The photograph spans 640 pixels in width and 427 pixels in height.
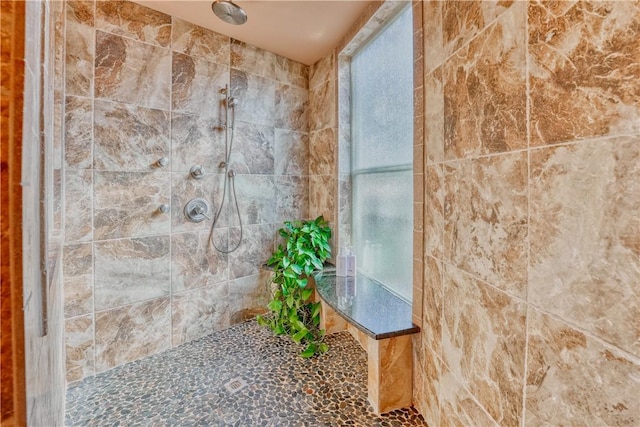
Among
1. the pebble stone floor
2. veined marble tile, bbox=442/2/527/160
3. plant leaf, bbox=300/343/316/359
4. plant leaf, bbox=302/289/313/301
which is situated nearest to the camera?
veined marble tile, bbox=442/2/527/160

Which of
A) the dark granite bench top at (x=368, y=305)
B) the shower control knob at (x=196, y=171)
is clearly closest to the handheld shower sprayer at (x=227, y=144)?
the shower control knob at (x=196, y=171)

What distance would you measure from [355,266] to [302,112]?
158 cm

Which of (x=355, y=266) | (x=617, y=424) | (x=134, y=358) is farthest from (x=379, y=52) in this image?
(x=134, y=358)

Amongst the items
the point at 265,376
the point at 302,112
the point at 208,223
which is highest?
the point at 302,112

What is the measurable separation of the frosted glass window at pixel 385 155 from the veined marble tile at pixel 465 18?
0.45m

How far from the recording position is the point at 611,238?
2.08 feet

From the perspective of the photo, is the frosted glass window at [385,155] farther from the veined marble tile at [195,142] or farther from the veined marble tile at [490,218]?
the veined marble tile at [195,142]

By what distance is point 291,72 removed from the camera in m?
2.62

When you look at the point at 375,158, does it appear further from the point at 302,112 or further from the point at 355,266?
the point at 302,112

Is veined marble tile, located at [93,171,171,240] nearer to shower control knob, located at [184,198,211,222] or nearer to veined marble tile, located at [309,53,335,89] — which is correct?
shower control knob, located at [184,198,211,222]

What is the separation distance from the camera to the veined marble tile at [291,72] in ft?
8.35

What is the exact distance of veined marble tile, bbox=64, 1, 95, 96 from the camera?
5.38ft

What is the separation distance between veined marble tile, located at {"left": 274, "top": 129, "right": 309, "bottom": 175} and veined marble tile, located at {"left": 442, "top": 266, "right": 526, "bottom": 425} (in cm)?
179

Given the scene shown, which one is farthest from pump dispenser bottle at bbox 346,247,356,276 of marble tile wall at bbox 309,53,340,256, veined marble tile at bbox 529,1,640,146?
veined marble tile at bbox 529,1,640,146
